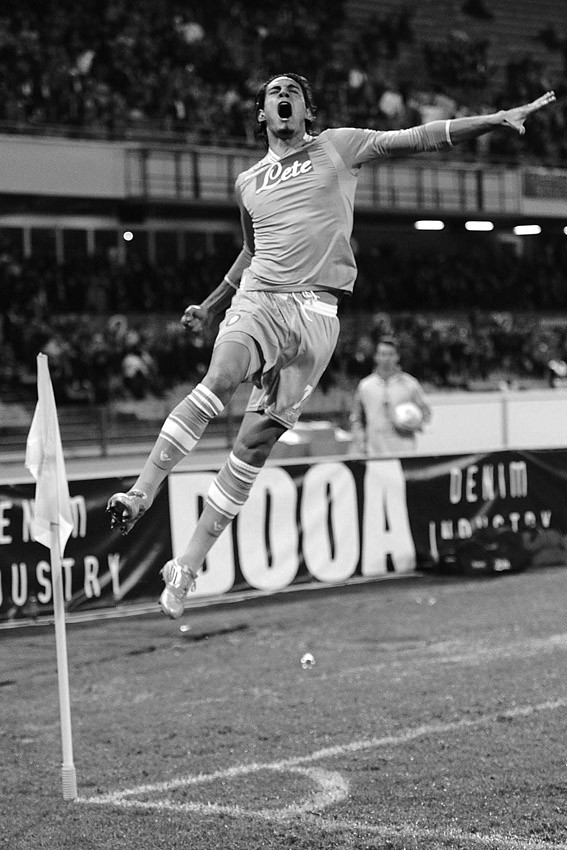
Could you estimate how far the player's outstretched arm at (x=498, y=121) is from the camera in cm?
445

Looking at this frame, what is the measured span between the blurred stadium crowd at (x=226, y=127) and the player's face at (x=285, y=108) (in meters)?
13.8

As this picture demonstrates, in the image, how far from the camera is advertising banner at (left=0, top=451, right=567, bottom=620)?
10180 mm

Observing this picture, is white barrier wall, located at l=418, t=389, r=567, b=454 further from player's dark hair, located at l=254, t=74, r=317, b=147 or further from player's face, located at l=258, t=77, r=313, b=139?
player's face, located at l=258, t=77, r=313, b=139

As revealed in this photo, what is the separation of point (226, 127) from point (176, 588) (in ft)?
67.2

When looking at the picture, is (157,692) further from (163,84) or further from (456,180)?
(456,180)

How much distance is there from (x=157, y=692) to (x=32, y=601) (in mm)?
2715

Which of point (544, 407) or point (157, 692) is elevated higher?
point (544, 407)

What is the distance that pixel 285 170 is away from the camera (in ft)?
17.0

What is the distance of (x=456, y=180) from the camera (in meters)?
27.8

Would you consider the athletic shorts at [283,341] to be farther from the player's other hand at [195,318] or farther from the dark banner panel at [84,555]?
the dark banner panel at [84,555]

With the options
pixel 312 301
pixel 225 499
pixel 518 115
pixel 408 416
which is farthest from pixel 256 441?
pixel 408 416

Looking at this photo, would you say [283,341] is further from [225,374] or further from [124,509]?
[124,509]

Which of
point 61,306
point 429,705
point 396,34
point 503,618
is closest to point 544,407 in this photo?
point 503,618

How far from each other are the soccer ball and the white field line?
5.45 m
